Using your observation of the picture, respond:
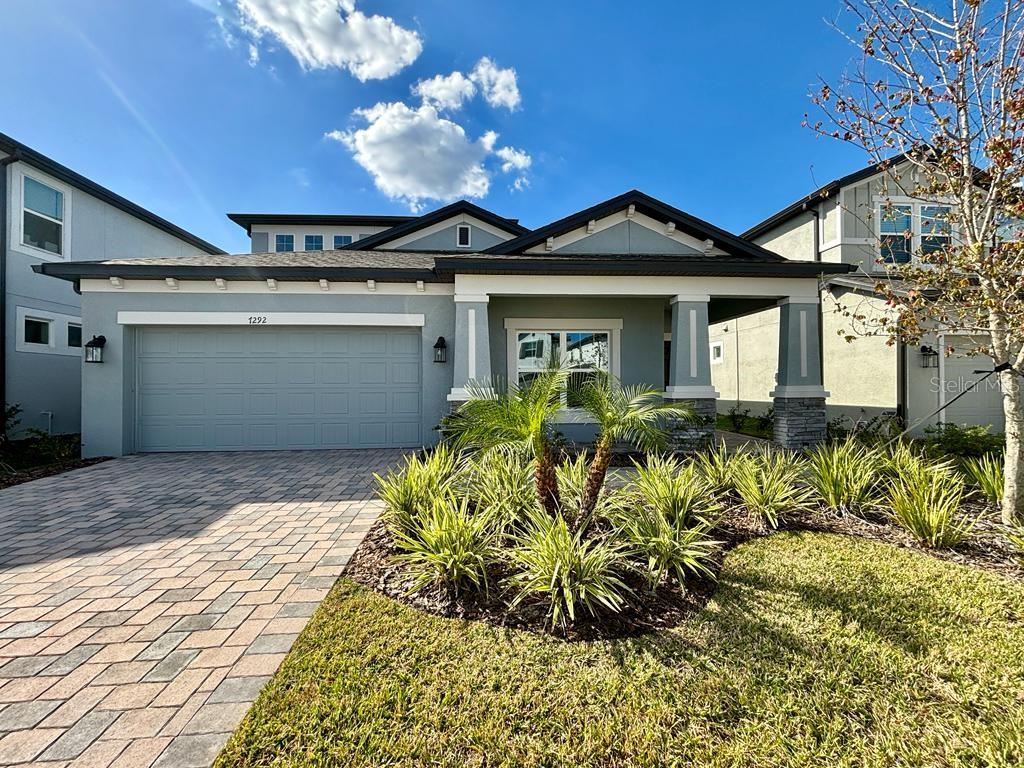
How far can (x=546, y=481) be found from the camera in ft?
12.1

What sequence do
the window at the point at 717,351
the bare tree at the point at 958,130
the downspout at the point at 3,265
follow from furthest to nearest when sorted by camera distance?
the window at the point at 717,351, the downspout at the point at 3,265, the bare tree at the point at 958,130

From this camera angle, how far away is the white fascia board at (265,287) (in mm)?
8055

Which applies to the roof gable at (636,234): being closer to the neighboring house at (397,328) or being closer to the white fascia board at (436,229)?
the neighboring house at (397,328)

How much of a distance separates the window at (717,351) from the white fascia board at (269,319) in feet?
37.6

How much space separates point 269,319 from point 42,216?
23.9 feet

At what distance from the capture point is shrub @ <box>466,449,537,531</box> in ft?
12.6

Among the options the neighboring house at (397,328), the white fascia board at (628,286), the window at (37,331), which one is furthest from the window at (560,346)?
the window at (37,331)

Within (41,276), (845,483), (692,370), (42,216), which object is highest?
(42,216)

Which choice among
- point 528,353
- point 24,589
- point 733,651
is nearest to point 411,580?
point 733,651

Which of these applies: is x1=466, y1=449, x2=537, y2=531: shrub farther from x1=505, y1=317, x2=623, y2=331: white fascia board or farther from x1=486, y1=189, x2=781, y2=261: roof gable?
x1=486, y1=189, x2=781, y2=261: roof gable

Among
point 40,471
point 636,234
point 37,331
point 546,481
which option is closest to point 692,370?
point 636,234

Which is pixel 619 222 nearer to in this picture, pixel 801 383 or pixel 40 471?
pixel 801 383

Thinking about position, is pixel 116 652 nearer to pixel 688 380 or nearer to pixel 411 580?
pixel 411 580

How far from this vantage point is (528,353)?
9586 millimetres
